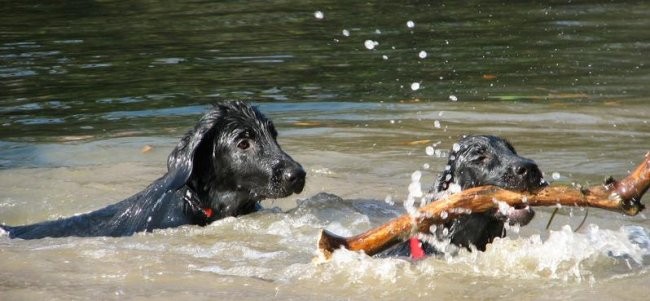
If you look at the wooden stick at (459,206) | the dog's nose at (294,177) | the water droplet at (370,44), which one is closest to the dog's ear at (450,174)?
the dog's nose at (294,177)

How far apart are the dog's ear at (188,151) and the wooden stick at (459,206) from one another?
1.83 m

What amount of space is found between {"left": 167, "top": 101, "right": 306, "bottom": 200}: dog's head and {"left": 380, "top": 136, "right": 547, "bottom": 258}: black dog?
1.10 m

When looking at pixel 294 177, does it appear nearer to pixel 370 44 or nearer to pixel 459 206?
pixel 459 206

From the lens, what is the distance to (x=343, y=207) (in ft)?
31.8

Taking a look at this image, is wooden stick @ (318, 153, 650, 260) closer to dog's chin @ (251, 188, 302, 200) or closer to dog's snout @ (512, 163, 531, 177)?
dog's snout @ (512, 163, 531, 177)

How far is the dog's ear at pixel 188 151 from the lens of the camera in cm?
880

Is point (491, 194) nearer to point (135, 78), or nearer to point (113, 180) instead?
point (113, 180)

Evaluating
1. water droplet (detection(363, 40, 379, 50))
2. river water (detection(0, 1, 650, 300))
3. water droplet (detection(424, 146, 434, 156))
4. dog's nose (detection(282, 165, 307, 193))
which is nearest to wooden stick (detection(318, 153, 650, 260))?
river water (detection(0, 1, 650, 300))

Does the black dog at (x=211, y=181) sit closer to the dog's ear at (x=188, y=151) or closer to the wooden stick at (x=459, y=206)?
the dog's ear at (x=188, y=151)

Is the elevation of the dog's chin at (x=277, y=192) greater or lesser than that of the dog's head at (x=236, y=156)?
lesser

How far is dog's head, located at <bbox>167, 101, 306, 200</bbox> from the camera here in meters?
8.96

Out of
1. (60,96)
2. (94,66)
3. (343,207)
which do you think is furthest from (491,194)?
(94,66)

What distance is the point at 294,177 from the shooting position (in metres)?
8.89

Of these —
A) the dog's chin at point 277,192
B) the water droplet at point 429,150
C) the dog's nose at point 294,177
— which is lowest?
the water droplet at point 429,150
